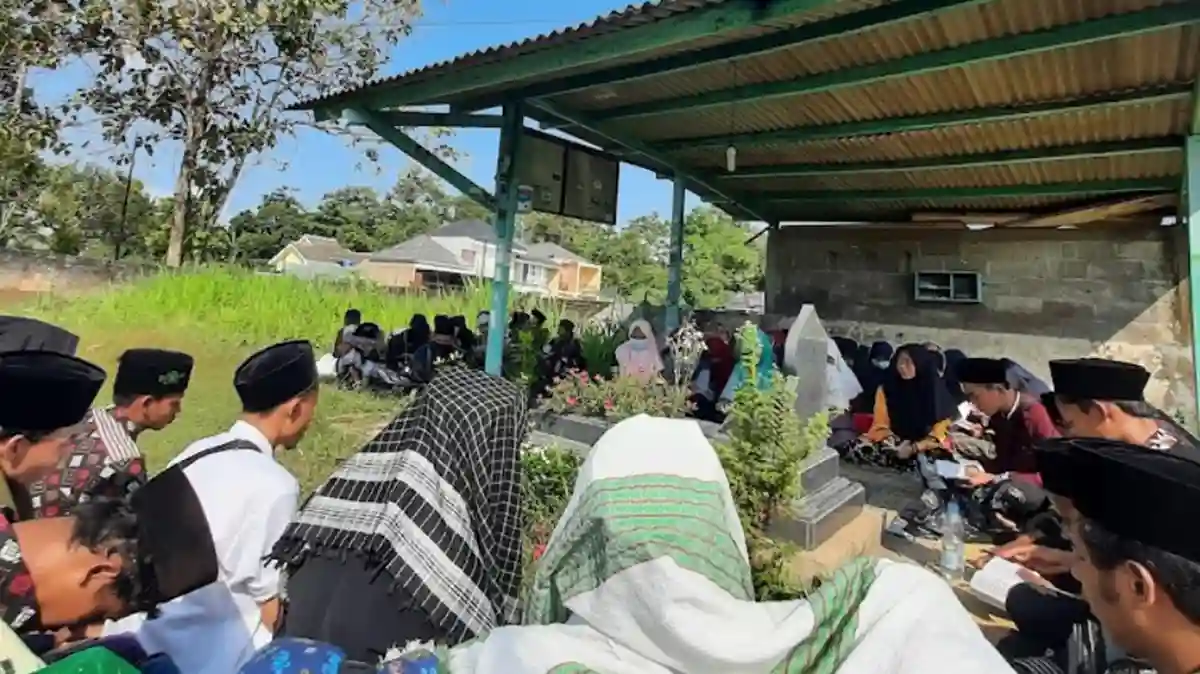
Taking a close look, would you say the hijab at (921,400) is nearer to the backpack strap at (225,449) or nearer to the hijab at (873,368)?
the hijab at (873,368)

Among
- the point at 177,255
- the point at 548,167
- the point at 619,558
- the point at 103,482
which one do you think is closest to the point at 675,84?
the point at 548,167

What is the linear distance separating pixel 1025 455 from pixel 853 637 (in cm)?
351

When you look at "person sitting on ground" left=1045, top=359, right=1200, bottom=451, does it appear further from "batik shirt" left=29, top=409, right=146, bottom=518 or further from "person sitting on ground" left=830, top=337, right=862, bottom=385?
"person sitting on ground" left=830, top=337, right=862, bottom=385

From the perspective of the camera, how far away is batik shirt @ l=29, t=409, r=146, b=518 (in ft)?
8.21

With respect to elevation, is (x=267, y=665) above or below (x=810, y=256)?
below

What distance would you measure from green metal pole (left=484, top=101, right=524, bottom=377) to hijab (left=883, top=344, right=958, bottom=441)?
335 cm

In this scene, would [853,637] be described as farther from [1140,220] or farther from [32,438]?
[1140,220]

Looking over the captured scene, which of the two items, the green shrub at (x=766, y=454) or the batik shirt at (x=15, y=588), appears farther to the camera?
the green shrub at (x=766, y=454)

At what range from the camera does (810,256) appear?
10.8 m

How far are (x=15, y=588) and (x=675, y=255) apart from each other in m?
8.51

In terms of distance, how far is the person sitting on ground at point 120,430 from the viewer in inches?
101

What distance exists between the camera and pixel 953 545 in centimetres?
365

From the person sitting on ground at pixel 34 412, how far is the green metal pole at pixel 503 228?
4.45m

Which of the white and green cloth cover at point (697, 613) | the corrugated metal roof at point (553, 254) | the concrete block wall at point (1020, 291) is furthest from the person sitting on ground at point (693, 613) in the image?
the corrugated metal roof at point (553, 254)
